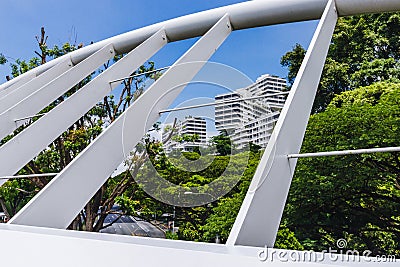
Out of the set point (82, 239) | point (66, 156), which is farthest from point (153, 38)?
point (66, 156)

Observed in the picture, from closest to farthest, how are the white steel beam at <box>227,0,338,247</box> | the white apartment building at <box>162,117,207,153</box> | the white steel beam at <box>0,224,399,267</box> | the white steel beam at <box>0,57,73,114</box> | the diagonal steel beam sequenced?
the white steel beam at <box>0,224,399,267</box> → the white steel beam at <box>227,0,338,247</box> → the white apartment building at <box>162,117,207,153</box> → the diagonal steel beam → the white steel beam at <box>0,57,73,114</box>

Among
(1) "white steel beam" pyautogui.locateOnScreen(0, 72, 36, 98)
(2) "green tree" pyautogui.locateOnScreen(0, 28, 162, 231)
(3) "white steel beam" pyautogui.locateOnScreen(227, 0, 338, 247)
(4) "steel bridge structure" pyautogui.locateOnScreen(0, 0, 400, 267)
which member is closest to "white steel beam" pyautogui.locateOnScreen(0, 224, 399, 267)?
(4) "steel bridge structure" pyautogui.locateOnScreen(0, 0, 400, 267)

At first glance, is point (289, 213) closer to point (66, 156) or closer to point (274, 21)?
point (66, 156)

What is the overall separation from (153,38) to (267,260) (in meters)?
1.78

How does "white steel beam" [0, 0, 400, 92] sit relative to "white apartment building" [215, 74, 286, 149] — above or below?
above

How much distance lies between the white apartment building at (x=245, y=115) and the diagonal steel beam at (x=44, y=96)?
931mm

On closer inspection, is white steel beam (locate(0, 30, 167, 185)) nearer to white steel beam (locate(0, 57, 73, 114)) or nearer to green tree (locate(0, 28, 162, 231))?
white steel beam (locate(0, 57, 73, 114))

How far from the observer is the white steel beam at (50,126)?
4.86 feet

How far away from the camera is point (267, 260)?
1.21ft

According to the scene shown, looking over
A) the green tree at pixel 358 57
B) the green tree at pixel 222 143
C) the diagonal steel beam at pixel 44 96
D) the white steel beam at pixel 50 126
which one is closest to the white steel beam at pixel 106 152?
the green tree at pixel 222 143

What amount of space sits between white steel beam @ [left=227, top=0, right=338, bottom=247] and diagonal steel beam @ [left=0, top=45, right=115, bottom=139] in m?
1.23

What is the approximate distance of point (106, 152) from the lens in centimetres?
117

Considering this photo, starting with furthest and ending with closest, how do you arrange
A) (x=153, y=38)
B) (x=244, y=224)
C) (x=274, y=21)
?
(x=153, y=38) < (x=274, y=21) < (x=244, y=224)

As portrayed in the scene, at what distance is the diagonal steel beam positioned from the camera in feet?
6.07
